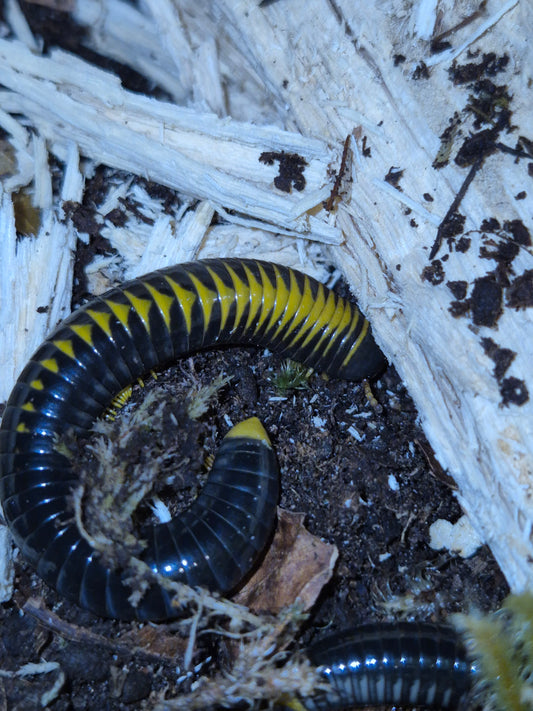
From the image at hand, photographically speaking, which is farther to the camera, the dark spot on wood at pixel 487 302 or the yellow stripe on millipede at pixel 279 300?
the yellow stripe on millipede at pixel 279 300

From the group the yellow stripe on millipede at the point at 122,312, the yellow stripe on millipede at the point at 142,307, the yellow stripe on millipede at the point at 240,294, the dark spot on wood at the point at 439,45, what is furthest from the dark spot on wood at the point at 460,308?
the yellow stripe on millipede at the point at 122,312

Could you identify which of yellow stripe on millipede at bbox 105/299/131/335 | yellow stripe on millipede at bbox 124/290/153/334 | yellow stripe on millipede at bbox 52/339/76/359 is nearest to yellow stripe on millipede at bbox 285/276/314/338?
yellow stripe on millipede at bbox 124/290/153/334

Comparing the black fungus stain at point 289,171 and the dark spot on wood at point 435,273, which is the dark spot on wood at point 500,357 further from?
the black fungus stain at point 289,171

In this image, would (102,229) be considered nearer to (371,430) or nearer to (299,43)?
(299,43)

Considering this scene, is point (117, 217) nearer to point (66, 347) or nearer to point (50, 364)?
point (66, 347)

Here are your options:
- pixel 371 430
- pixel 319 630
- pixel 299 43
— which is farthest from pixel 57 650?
pixel 299 43

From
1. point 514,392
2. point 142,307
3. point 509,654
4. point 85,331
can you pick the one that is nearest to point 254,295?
point 142,307

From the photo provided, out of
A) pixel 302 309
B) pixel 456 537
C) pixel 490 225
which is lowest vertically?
pixel 456 537
